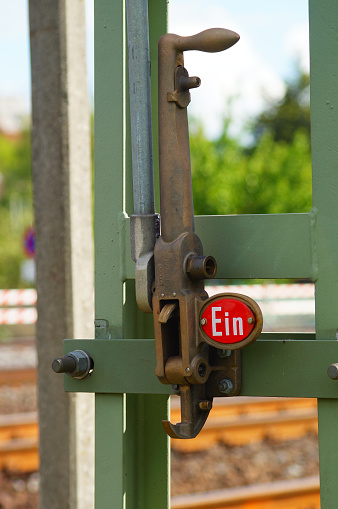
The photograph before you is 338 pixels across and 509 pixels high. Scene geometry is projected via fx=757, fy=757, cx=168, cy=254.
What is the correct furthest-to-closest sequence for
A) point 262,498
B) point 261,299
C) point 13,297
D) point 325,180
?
point 261,299 < point 13,297 < point 262,498 < point 325,180

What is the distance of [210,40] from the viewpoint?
5.71 feet

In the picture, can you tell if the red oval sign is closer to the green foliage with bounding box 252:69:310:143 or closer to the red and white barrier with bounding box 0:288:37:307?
the red and white barrier with bounding box 0:288:37:307

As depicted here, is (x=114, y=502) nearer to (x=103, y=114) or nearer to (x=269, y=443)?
(x=103, y=114)

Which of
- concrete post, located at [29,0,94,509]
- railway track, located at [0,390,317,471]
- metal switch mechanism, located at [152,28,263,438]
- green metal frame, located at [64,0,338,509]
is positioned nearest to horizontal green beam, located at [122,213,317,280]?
green metal frame, located at [64,0,338,509]

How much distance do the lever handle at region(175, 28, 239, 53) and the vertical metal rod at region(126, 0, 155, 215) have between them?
114 mm

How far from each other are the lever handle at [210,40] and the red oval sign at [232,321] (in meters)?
0.58

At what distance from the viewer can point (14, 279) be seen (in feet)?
84.4

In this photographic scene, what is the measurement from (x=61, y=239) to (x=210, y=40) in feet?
4.80

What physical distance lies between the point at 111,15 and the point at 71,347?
896 mm

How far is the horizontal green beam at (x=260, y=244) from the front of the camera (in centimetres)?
180

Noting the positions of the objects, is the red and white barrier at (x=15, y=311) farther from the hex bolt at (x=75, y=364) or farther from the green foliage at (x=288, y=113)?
the green foliage at (x=288, y=113)

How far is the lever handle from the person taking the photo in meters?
1.73

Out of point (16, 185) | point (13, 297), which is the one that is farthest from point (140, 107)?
Result: point (16, 185)

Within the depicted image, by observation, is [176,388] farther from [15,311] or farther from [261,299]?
[261,299]
